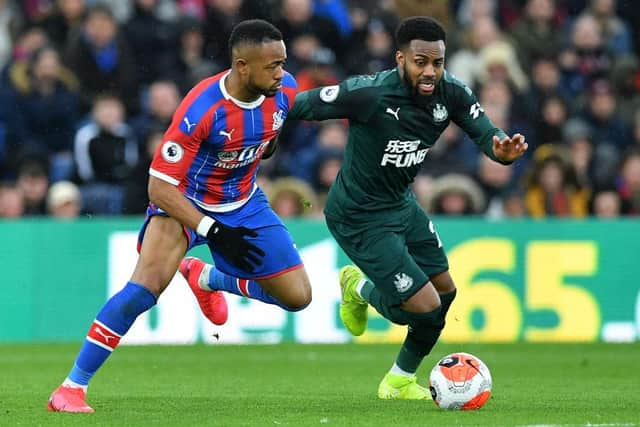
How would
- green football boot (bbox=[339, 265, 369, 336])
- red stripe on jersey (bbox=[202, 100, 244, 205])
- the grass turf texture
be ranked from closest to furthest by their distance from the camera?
the grass turf texture
red stripe on jersey (bbox=[202, 100, 244, 205])
green football boot (bbox=[339, 265, 369, 336])

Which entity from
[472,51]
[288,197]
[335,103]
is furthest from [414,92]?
[472,51]

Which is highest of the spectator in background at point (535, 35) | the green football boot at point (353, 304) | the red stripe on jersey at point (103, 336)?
the spectator in background at point (535, 35)

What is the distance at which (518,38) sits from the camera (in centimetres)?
1831

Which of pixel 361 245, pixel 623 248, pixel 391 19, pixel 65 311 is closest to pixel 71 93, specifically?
pixel 65 311

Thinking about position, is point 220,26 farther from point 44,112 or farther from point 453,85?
point 453,85

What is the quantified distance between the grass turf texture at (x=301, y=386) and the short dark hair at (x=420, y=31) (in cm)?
229

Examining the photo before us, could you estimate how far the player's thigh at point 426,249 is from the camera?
9961 mm

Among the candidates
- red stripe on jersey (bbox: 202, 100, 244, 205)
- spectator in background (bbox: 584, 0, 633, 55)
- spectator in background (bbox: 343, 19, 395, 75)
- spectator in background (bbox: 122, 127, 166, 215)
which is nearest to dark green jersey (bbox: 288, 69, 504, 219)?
red stripe on jersey (bbox: 202, 100, 244, 205)

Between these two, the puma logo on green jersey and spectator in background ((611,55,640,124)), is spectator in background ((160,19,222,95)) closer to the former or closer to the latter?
spectator in background ((611,55,640,124))

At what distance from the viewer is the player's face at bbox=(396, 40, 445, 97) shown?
928cm

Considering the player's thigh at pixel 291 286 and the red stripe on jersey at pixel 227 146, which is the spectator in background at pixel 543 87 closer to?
the player's thigh at pixel 291 286

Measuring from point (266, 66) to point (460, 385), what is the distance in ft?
7.40

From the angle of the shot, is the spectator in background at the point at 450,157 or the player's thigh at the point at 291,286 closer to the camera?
the player's thigh at the point at 291,286

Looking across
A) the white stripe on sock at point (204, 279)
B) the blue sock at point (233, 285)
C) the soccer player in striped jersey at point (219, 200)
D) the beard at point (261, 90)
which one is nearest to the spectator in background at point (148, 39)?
the white stripe on sock at point (204, 279)
